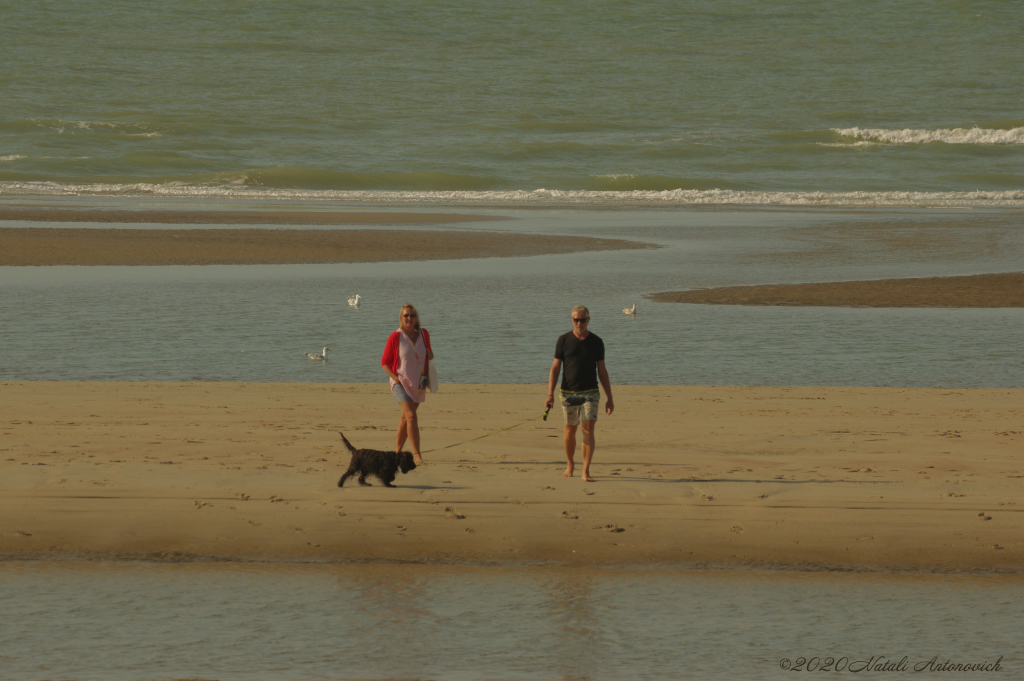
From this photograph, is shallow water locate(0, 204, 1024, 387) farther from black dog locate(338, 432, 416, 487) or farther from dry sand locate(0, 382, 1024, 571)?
black dog locate(338, 432, 416, 487)

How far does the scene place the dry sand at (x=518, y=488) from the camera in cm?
818

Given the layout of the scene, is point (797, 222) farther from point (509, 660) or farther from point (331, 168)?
point (509, 660)

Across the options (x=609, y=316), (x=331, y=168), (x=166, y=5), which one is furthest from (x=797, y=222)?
(x=166, y=5)

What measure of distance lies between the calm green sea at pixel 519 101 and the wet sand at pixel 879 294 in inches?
842

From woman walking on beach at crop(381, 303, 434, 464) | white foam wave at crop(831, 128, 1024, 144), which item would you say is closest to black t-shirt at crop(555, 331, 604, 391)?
woman walking on beach at crop(381, 303, 434, 464)

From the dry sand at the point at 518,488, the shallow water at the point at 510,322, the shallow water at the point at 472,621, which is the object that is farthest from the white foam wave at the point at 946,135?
the shallow water at the point at 472,621

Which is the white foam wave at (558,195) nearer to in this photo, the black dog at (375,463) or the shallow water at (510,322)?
the shallow water at (510,322)

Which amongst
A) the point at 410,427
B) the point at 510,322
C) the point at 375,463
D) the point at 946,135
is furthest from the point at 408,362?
the point at 946,135

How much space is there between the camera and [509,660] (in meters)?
6.54

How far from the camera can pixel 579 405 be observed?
8727 millimetres

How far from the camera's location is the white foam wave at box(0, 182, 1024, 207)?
140ft

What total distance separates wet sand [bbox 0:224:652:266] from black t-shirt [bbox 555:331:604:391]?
1686 cm

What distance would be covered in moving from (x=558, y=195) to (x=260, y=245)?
2008cm

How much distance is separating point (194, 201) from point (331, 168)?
37.6 ft
